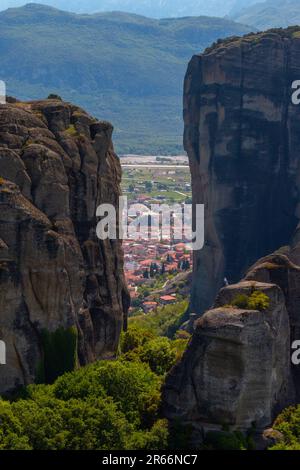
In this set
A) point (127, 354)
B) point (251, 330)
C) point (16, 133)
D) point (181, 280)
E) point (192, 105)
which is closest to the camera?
point (251, 330)

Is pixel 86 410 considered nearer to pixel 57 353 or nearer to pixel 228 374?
pixel 57 353

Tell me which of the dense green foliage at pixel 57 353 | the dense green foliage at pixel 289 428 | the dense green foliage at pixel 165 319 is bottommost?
the dense green foliage at pixel 165 319

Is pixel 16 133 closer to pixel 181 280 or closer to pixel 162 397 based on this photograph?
pixel 162 397

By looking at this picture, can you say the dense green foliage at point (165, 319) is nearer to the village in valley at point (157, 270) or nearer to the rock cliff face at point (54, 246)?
the village in valley at point (157, 270)

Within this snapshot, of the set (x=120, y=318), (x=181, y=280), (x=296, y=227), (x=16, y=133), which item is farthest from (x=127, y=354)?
Answer: (x=181, y=280)

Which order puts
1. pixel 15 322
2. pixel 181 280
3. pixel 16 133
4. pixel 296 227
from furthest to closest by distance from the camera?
pixel 181 280
pixel 296 227
pixel 16 133
pixel 15 322

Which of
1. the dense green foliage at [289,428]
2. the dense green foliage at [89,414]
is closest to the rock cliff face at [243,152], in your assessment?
the dense green foliage at [89,414]
